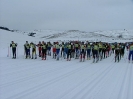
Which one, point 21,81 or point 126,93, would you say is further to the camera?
point 21,81

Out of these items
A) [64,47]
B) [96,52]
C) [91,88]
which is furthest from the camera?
[64,47]

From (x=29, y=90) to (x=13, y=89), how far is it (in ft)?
2.02

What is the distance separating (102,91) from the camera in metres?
9.03

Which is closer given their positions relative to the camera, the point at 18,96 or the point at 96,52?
the point at 18,96

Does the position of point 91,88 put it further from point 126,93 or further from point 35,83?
point 35,83

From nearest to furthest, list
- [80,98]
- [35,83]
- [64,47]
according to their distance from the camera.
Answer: [80,98], [35,83], [64,47]

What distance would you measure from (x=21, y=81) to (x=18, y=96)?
287 cm

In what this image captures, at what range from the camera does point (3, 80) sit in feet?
35.6

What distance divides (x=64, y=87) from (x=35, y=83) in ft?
4.62

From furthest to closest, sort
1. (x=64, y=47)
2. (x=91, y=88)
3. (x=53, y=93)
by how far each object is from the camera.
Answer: (x=64, y=47) → (x=91, y=88) → (x=53, y=93)

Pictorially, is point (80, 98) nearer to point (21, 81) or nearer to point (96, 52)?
point (21, 81)

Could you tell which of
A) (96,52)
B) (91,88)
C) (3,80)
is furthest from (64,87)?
(96,52)

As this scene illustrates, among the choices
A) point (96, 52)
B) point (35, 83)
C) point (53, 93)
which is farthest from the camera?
point (96, 52)

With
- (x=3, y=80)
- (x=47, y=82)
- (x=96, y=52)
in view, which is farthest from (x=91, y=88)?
(x=96, y=52)
